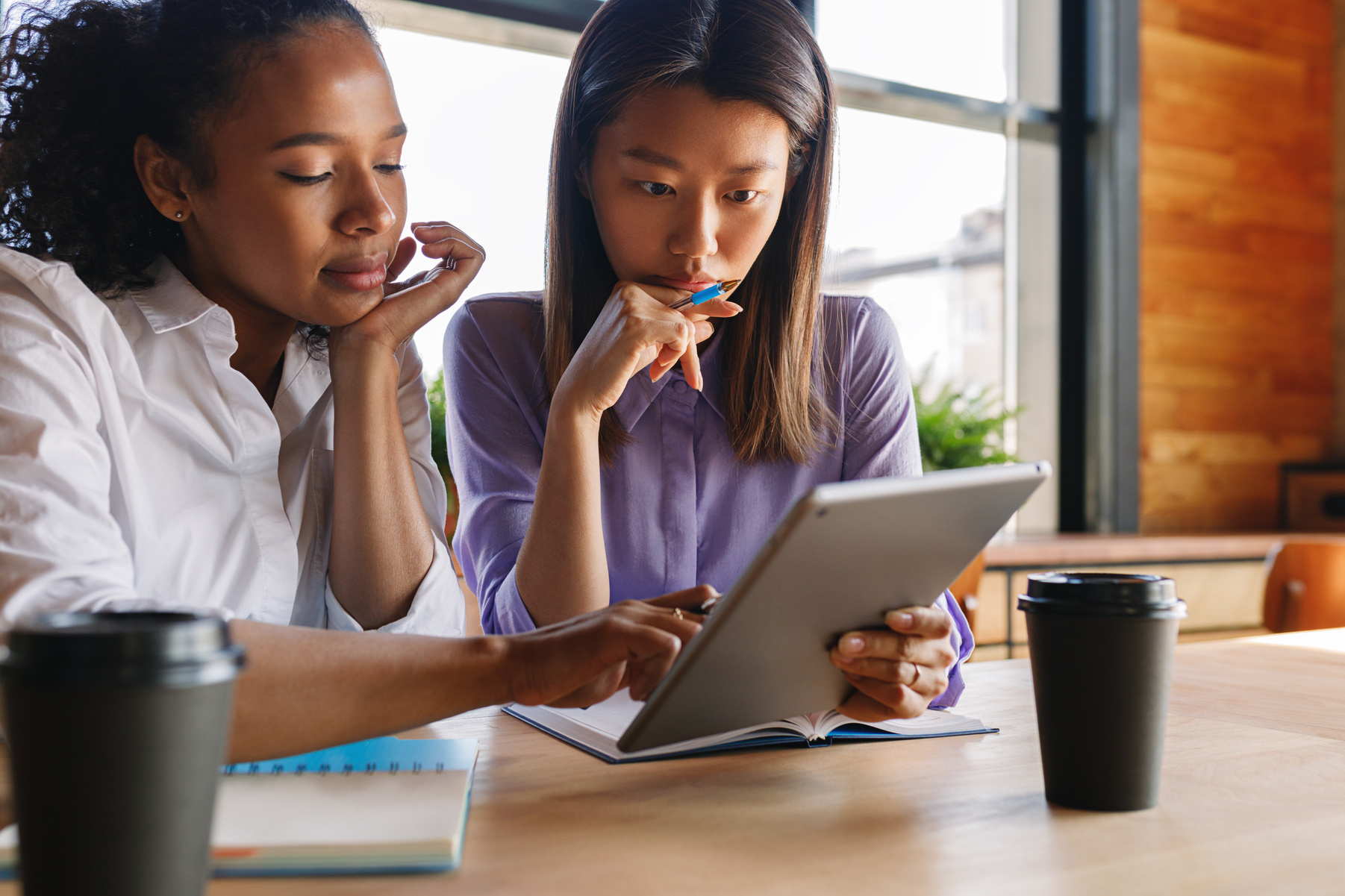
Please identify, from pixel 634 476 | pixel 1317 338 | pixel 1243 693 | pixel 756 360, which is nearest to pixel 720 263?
pixel 756 360

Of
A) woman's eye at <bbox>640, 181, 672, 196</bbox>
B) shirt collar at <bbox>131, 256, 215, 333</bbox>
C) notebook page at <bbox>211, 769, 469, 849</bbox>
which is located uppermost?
woman's eye at <bbox>640, 181, 672, 196</bbox>

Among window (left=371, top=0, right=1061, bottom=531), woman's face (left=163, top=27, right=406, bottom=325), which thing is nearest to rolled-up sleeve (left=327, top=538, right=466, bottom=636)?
woman's face (left=163, top=27, right=406, bottom=325)

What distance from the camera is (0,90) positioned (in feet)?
A: 3.91

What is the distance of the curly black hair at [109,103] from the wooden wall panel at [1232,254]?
3376mm

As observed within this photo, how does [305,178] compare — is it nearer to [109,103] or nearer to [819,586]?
[109,103]

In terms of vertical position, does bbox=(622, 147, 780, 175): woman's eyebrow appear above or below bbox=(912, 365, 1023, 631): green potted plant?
above

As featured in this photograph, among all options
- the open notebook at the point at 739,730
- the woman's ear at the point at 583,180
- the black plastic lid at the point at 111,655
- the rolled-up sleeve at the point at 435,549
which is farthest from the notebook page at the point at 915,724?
the woman's ear at the point at 583,180

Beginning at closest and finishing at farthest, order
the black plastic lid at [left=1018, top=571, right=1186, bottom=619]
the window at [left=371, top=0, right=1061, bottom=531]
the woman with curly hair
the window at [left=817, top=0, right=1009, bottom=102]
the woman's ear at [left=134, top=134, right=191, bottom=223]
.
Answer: the black plastic lid at [left=1018, top=571, right=1186, bottom=619] < the woman with curly hair < the woman's ear at [left=134, top=134, right=191, bottom=223] < the window at [left=371, top=0, right=1061, bottom=531] < the window at [left=817, top=0, right=1009, bottom=102]

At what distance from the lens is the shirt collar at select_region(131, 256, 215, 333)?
3.66 feet

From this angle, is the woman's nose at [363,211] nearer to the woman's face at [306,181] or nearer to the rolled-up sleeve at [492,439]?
the woman's face at [306,181]

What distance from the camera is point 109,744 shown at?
44 cm

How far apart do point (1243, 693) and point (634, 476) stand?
2.39 feet

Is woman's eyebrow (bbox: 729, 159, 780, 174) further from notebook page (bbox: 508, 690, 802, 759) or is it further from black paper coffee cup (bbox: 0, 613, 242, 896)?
black paper coffee cup (bbox: 0, 613, 242, 896)

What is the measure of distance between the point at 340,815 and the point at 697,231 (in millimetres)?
823
